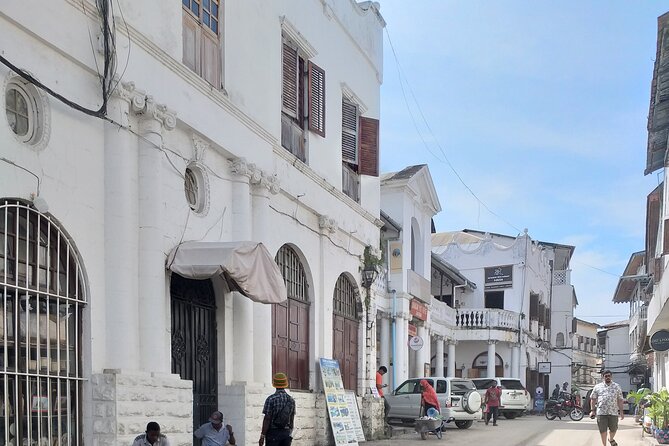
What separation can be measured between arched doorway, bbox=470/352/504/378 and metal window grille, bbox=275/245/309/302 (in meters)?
24.2

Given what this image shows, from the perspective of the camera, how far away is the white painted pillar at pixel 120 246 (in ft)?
30.6

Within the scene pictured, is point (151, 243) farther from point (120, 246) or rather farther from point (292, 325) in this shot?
point (292, 325)

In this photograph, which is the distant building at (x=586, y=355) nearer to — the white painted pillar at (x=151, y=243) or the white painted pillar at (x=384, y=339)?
the white painted pillar at (x=384, y=339)

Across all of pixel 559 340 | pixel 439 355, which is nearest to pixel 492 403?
pixel 439 355

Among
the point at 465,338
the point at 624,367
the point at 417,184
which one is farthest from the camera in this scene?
the point at 624,367

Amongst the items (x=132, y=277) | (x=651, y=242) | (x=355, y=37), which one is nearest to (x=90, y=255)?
(x=132, y=277)

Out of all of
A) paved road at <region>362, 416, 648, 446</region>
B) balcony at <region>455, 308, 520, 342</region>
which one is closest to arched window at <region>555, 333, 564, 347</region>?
balcony at <region>455, 308, 520, 342</region>

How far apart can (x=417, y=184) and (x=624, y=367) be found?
135 feet

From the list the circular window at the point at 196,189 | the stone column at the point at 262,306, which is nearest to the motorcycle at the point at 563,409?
the stone column at the point at 262,306

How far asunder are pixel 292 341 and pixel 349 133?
537 centimetres

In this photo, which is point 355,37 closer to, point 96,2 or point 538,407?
point 96,2

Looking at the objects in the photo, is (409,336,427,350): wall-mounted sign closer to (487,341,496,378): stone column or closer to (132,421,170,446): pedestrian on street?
(487,341,496,378): stone column

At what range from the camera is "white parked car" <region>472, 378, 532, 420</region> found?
30234mm

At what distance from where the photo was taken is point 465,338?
121 feet
